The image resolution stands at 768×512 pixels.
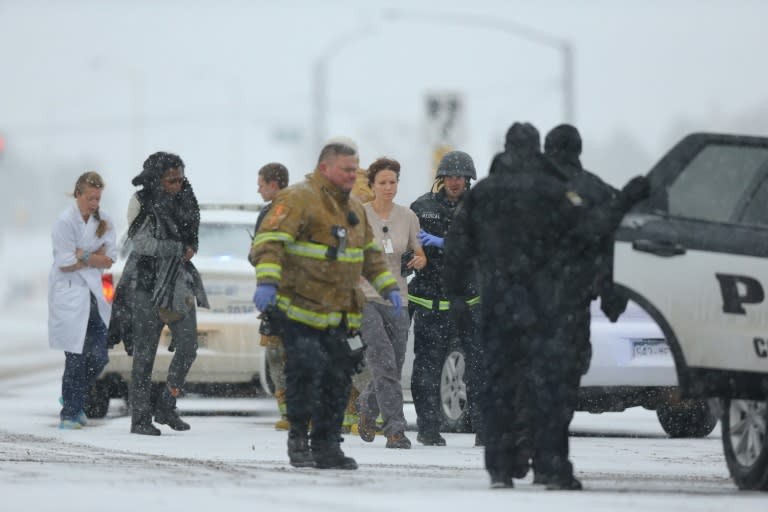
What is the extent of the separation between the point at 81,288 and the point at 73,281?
0.10m

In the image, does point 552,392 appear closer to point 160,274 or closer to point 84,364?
point 160,274

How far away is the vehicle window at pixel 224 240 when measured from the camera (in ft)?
55.4

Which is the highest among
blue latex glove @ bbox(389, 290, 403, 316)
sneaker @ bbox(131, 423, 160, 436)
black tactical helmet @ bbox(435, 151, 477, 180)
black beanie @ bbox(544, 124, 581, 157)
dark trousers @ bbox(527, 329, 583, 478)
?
black beanie @ bbox(544, 124, 581, 157)

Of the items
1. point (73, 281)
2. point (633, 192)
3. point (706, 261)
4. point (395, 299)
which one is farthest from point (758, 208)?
point (73, 281)

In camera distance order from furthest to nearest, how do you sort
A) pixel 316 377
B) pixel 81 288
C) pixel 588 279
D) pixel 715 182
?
1. pixel 81 288
2. pixel 316 377
3. pixel 715 182
4. pixel 588 279

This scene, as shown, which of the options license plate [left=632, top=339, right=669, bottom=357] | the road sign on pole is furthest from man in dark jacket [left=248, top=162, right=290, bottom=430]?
the road sign on pole

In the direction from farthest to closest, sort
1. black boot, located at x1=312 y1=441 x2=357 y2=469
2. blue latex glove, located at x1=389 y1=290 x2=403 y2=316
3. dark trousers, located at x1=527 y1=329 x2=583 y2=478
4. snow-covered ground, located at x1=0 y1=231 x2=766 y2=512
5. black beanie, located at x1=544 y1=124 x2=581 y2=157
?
blue latex glove, located at x1=389 y1=290 x2=403 y2=316, black boot, located at x1=312 y1=441 x2=357 y2=469, black beanie, located at x1=544 y1=124 x2=581 y2=157, dark trousers, located at x1=527 y1=329 x2=583 y2=478, snow-covered ground, located at x1=0 y1=231 x2=766 y2=512

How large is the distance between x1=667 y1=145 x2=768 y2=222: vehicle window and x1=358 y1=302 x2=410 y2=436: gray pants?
3744 millimetres

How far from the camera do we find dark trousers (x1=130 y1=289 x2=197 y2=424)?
1452cm

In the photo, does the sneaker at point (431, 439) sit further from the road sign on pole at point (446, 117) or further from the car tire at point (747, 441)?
the road sign on pole at point (446, 117)

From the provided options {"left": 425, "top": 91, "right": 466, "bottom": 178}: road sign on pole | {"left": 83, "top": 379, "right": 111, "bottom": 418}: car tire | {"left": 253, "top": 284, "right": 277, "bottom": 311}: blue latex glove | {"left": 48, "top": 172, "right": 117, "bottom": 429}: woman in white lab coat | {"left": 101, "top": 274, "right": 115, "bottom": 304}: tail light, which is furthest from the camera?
{"left": 425, "top": 91, "right": 466, "bottom": 178}: road sign on pole

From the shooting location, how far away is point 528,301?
9.96 meters

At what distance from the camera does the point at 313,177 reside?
11.2 m

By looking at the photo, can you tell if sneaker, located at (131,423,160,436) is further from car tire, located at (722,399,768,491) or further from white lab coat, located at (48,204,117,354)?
car tire, located at (722,399,768,491)
